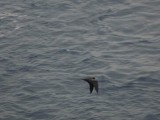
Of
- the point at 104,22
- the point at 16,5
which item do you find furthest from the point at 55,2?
the point at 104,22

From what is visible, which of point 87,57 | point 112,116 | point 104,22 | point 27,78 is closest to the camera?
point 112,116

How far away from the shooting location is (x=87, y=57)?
30047 millimetres

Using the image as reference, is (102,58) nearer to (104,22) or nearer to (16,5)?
(104,22)

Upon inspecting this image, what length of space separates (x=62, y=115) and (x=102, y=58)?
6307 millimetres

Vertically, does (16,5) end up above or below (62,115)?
above

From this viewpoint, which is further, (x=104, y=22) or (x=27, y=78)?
(x=104, y=22)

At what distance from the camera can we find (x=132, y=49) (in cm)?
3064

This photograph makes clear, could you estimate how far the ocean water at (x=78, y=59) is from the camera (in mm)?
25250

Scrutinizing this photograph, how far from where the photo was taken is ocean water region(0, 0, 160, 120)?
994 inches

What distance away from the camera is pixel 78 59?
98.2 ft

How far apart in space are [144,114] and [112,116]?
5.16 ft

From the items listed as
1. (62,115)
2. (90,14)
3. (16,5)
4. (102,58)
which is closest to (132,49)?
(102,58)

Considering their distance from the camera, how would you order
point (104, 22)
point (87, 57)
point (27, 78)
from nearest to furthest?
point (27, 78) → point (87, 57) → point (104, 22)

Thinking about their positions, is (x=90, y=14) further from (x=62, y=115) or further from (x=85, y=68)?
(x=62, y=115)
